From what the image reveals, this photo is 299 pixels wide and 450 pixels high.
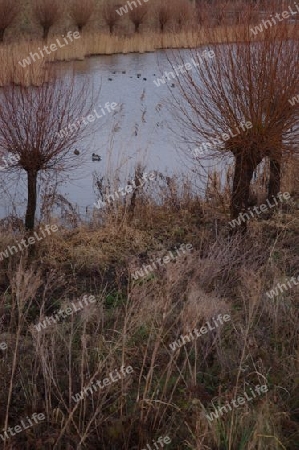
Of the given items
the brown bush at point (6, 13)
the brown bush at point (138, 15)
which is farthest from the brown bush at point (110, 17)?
the brown bush at point (6, 13)

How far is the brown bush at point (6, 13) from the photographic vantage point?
72.9 feet

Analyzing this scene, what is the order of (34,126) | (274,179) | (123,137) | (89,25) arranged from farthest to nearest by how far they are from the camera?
(89,25) < (123,137) < (274,179) < (34,126)

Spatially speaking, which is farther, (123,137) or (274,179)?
(123,137)

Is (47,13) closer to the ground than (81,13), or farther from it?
closer to the ground

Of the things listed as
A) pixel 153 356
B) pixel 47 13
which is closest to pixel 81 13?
pixel 47 13

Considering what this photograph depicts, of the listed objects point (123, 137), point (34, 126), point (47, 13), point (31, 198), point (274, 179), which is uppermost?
point (47, 13)

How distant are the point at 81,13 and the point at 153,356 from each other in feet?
78.6

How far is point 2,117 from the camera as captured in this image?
678 cm

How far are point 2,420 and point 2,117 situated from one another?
374cm

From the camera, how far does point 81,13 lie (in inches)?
1014

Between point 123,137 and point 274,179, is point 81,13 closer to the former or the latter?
point 123,137

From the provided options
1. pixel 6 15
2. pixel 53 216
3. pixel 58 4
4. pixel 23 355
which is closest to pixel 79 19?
pixel 58 4

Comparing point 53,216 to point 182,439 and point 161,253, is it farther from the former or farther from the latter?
point 182,439

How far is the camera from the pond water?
902cm
